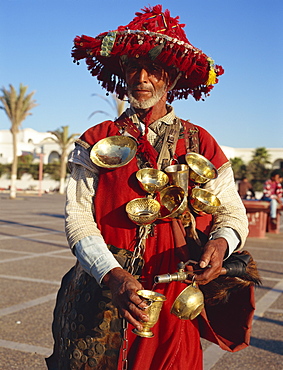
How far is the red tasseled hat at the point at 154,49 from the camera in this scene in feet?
6.94

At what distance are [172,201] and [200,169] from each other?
19 centimetres

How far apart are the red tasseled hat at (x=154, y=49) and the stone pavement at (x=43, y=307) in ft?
8.29

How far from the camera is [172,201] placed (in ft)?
6.68

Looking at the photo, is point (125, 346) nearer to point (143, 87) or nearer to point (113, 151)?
point (113, 151)

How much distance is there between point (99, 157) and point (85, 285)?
1.79ft

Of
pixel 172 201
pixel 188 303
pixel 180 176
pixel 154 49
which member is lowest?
pixel 188 303

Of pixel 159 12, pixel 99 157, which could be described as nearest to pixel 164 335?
pixel 99 157

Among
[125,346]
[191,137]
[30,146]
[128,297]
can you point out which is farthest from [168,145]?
[30,146]

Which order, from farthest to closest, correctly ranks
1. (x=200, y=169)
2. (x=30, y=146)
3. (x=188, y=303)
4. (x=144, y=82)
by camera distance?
1. (x=30, y=146)
2. (x=144, y=82)
3. (x=200, y=169)
4. (x=188, y=303)

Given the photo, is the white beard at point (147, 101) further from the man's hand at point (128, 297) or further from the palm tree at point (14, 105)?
the palm tree at point (14, 105)

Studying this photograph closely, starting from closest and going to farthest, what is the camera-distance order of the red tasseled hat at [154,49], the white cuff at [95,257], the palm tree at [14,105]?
the white cuff at [95,257], the red tasseled hat at [154,49], the palm tree at [14,105]

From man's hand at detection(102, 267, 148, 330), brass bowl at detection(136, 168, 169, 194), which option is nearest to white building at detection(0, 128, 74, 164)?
brass bowl at detection(136, 168, 169, 194)

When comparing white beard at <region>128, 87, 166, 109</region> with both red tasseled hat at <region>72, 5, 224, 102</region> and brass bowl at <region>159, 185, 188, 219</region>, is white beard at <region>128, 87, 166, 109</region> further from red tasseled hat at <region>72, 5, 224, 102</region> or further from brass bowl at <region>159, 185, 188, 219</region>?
brass bowl at <region>159, 185, 188, 219</region>

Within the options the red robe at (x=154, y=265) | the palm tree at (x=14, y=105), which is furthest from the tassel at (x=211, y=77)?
the palm tree at (x=14, y=105)
